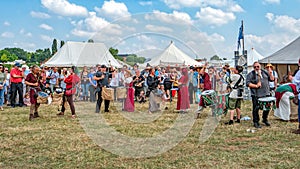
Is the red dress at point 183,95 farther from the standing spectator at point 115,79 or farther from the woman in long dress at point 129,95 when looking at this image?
the standing spectator at point 115,79

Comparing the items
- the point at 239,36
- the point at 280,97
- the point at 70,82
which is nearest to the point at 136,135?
the point at 70,82

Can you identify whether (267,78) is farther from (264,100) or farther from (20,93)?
(20,93)

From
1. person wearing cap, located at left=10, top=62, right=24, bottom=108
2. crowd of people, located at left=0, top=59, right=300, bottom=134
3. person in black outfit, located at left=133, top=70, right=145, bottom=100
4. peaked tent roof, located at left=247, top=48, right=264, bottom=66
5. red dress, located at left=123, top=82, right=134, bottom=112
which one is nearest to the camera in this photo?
crowd of people, located at left=0, top=59, right=300, bottom=134

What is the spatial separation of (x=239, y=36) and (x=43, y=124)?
11174 millimetres

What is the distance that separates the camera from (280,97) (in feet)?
30.6

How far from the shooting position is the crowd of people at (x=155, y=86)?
27.4 ft

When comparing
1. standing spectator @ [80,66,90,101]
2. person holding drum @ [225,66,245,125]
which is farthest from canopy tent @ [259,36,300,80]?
standing spectator @ [80,66,90,101]

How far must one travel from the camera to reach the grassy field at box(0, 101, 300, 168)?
524 cm

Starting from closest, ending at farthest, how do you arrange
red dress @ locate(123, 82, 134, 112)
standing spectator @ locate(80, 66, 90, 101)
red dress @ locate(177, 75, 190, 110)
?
red dress @ locate(177, 75, 190, 110) < red dress @ locate(123, 82, 134, 112) < standing spectator @ locate(80, 66, 90, 101)

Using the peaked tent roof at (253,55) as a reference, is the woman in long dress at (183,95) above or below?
below

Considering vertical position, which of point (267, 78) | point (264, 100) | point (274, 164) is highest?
point (267, 78)

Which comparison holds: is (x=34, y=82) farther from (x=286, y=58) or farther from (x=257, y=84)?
(x=286, y=58)

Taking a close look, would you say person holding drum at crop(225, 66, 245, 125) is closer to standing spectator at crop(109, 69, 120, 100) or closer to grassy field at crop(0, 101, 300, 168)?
grassy field at crop(0, 101, 300, 168)

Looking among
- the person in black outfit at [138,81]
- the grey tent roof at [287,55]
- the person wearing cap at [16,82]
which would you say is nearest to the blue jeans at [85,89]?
the person in black outfit at [138,81]
